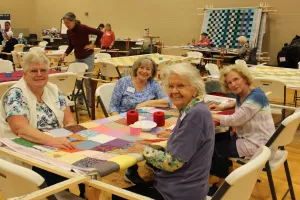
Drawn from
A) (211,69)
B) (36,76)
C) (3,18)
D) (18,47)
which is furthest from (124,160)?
(3,18)

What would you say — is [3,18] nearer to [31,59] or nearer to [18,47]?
[18,47]

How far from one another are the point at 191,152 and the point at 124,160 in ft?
1.05

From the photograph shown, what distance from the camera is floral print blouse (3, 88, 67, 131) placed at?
83.6 inches

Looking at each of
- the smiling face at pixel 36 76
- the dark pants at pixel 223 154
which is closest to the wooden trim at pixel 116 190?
the smiling face at pixel 36 76

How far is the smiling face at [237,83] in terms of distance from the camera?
260cm

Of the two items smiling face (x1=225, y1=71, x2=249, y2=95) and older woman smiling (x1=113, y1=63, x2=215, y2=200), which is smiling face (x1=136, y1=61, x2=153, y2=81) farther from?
older woman smiling (x1=113, y1=63, x2=215, y2=200)

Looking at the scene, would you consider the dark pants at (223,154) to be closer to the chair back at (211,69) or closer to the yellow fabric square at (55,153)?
the yellow fabric square at (55,153)

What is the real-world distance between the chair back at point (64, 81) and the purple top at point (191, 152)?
8.51ft

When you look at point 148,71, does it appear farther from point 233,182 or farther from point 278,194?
point 233,182

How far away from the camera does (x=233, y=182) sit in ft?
4.07

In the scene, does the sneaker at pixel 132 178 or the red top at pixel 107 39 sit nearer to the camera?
the sneaker at pixel 132 178

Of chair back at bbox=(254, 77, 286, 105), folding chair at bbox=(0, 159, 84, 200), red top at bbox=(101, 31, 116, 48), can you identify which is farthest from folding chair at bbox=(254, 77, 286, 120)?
red top at bbox=(101, 31, 116, 48)

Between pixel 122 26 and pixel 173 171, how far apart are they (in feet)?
38.5

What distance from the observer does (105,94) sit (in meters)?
3.22
